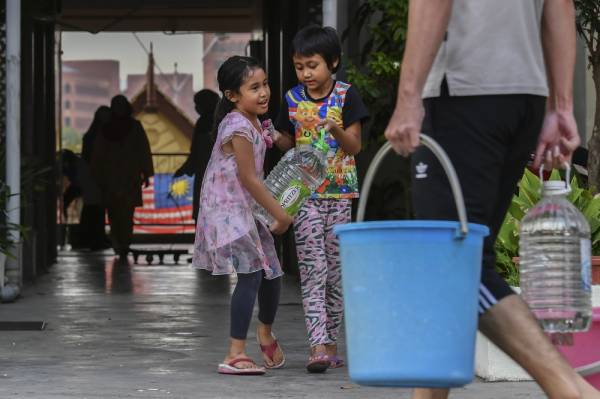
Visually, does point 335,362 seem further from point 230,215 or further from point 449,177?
point 449,177

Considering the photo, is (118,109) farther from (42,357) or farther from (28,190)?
(42,357)

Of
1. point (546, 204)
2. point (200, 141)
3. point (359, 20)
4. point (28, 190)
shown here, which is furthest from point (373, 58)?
point (546, 204)

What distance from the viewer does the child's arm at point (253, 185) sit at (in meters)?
5.98

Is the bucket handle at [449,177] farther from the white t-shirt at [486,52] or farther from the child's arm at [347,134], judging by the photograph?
the child's arm at [347,134]

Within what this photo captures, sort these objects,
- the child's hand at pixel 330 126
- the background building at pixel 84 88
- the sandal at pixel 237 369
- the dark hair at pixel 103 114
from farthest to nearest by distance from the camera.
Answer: the background building at pixel 84 88
the dark hair at pixel 103 114
the sandal at pixel 237 369
the child's hand at pixel 330 126

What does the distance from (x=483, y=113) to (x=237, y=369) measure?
270cm

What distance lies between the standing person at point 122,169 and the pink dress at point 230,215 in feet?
31.9

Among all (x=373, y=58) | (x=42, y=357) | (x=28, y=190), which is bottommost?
(x=42, y=357)

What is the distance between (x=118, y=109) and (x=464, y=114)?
12536 mm

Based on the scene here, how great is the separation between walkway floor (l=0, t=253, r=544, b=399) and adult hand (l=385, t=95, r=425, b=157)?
2.06m

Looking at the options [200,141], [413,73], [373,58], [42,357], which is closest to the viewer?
[413,73]

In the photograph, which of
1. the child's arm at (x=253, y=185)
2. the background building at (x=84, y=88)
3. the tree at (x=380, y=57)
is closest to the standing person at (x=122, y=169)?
the tree at (x=380, y=57)

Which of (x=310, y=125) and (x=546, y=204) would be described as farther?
(x=310, y=125)

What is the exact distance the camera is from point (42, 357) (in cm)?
671
